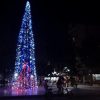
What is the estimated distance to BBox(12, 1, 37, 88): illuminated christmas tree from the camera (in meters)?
40.9

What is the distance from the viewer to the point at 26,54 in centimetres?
4197

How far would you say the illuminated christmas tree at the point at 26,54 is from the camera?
4088cm

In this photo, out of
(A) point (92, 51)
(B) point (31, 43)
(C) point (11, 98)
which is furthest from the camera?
(A) point (92, 51)

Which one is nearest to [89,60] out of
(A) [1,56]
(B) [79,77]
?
(B) [79,77]

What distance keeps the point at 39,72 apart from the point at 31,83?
42493 millimetres

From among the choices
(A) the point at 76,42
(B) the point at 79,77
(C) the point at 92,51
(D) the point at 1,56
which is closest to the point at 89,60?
(C) the point at 92,51

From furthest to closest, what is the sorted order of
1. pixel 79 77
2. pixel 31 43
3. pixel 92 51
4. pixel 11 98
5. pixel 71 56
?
pixel 71 56 → pixel 79 77 → pixel 92 51 → pixel 31 43 → pixel 11 98

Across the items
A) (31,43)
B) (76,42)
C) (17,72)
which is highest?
(76,42)

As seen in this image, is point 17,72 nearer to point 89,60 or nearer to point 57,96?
point 57,96

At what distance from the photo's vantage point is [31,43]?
41781mm

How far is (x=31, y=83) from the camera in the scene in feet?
144

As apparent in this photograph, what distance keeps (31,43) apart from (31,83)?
18.3 ft

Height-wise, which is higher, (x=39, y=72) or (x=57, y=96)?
(x=39, y=72)

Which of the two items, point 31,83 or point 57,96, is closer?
point 57,96
